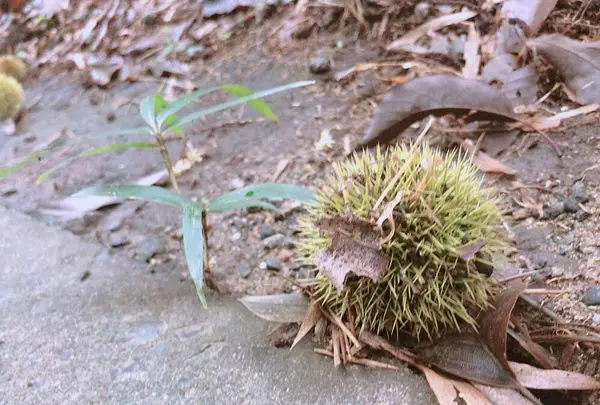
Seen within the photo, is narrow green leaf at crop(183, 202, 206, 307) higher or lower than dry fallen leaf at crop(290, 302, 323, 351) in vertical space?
higher

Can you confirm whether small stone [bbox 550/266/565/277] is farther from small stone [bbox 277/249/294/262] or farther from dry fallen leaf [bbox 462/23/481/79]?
dry fallen leaf [bbox 462/23/481/79]

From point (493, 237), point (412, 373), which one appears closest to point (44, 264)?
point (412, 373)

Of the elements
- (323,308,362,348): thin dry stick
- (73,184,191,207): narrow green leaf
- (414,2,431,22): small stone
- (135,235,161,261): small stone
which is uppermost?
(73,184,191,207): narrow green leaf

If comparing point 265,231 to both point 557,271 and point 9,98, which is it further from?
point 9,98

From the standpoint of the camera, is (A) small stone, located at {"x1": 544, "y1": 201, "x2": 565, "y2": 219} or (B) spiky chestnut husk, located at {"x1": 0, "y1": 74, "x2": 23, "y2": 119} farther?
(B) spiky chestnut husk, located at {"x1": 0, "y1": 74, "x2": 23, "y2": 119}

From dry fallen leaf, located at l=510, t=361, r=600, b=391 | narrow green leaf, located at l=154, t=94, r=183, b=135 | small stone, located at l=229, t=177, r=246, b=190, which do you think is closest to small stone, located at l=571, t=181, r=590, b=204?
dry fallen leaf, located at l=510, t=361, r=600, b=391

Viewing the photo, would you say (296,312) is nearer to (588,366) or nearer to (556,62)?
(588,366)

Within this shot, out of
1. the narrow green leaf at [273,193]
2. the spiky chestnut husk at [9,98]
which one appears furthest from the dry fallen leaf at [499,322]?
the spiky chestnut husk at [9,98]

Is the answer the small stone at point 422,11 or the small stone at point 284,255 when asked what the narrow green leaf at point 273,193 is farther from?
the small stone at point 422,11
